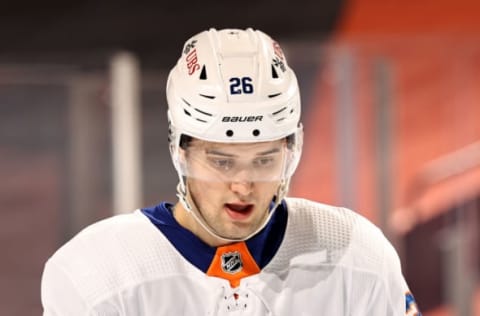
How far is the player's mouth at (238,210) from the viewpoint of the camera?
70.4 inches

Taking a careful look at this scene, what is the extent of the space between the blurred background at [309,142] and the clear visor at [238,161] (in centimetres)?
187

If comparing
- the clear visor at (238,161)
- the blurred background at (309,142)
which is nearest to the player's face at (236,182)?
the clear visor at (238,161)

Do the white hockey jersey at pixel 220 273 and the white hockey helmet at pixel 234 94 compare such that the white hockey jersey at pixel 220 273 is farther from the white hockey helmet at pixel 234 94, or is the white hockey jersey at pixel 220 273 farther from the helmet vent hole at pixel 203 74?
the helmet vent hole at pixel 203 74

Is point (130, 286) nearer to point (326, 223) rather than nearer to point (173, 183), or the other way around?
point (326, 223)

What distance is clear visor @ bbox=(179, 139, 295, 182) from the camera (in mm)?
1790

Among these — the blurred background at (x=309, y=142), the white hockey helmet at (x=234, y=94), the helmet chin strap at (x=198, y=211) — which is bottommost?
the blurred background at (x=309, y=142)

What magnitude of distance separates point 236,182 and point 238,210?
4 cm

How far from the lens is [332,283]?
72.9 inches

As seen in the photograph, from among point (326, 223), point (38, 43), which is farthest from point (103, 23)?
point (326, 223)

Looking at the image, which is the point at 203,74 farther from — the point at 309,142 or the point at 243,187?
the point at 309,142

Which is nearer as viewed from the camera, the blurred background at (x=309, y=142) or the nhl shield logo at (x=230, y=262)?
the nhl shield logo at (x=230, y=262)

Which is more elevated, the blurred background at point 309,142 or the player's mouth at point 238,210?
the player's mouth at point 238,210

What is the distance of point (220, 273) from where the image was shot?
1.84 meters

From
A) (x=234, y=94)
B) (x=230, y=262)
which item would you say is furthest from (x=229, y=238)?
(x=234, y=94)
